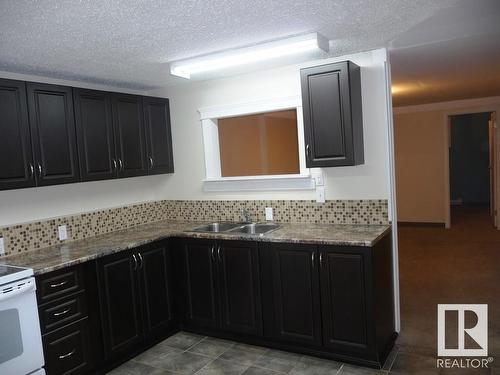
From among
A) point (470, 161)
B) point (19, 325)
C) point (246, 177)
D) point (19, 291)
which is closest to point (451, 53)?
point (246, 177)

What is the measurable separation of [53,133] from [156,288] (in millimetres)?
1487

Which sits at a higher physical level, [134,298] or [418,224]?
[134,298]

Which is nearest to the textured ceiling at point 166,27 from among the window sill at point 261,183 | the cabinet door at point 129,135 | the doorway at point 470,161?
the cabinet door at point 129,135

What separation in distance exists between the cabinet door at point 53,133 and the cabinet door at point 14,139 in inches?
2.1

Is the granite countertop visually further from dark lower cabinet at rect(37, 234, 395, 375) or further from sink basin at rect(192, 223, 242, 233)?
sink basin at rect(192, 223, 242, 233)

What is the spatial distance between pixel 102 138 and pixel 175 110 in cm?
98

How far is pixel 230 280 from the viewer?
11.5 ft

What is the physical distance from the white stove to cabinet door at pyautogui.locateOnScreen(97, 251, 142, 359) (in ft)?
1.77

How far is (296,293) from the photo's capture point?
3.21m

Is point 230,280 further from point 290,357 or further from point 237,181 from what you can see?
point 237,181

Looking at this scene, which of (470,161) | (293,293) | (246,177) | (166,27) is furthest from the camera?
(470,161)

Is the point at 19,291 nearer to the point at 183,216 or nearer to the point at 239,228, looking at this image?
the point at 239,228

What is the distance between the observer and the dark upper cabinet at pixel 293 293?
123 inches

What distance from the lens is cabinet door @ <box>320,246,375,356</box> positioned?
294 centimetres
